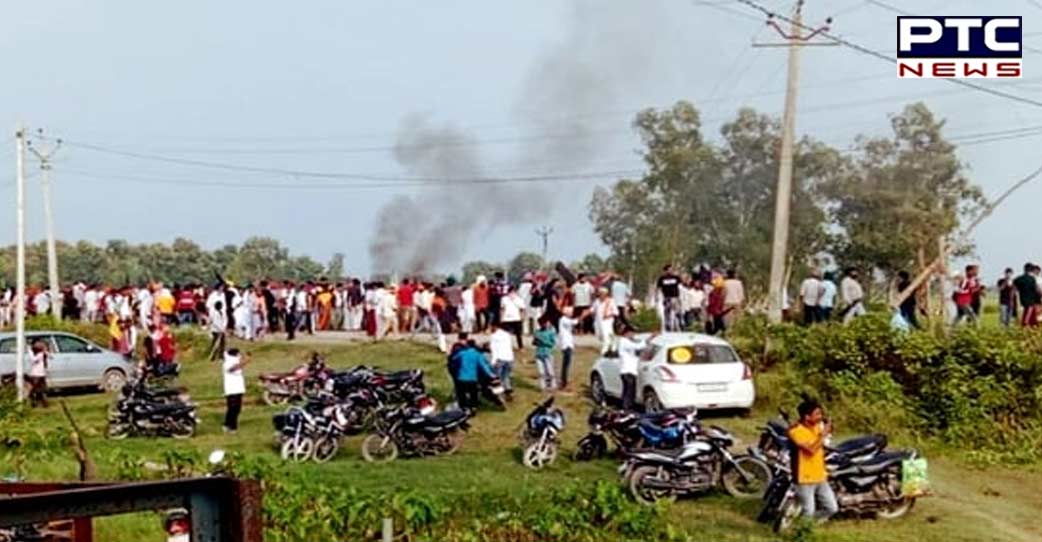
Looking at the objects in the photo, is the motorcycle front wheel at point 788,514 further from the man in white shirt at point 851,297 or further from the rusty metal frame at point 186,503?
the rusty metal frame at point 186,503

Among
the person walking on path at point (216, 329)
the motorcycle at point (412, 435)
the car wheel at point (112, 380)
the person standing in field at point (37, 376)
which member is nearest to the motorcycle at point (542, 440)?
the motorcycle at point (412, 435)

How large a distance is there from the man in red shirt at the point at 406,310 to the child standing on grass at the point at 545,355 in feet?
28.1

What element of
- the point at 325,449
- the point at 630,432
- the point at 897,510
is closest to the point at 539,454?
the point at 630,432

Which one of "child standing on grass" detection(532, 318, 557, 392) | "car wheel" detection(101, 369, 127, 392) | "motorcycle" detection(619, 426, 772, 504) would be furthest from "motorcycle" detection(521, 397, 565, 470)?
"car wheel" detection(101, 369, 127, 392)

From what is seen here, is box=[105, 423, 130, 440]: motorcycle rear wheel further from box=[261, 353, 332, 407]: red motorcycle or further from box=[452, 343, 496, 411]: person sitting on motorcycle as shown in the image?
box=[452, 343, 496, 411]: person sitting on motorcycle

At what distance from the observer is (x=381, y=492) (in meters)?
17.4

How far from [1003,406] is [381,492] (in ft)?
36.9

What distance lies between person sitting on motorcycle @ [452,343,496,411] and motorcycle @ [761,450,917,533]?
8815 millimetres

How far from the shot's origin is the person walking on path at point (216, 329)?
33.8m

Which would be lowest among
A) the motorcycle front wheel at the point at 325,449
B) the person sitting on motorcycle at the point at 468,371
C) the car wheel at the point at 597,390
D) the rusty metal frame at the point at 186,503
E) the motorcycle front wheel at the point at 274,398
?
the motorcycle front wheel at the point at 325,449

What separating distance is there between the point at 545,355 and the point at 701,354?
404 cm

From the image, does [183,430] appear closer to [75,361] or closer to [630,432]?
[75,361]

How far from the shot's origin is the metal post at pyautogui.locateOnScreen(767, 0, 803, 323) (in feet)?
93.1

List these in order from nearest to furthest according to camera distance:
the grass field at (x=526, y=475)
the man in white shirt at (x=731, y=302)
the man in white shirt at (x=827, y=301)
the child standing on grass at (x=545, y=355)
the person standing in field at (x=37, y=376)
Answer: the grass field at (x=526, y=475) → the child standing on grass at (x=545, y=355) → the man in white shirt at (x=827, y=301) → the person standing in field at (x=37, y=376) → the man in white shirt at (x=731, y=302)
